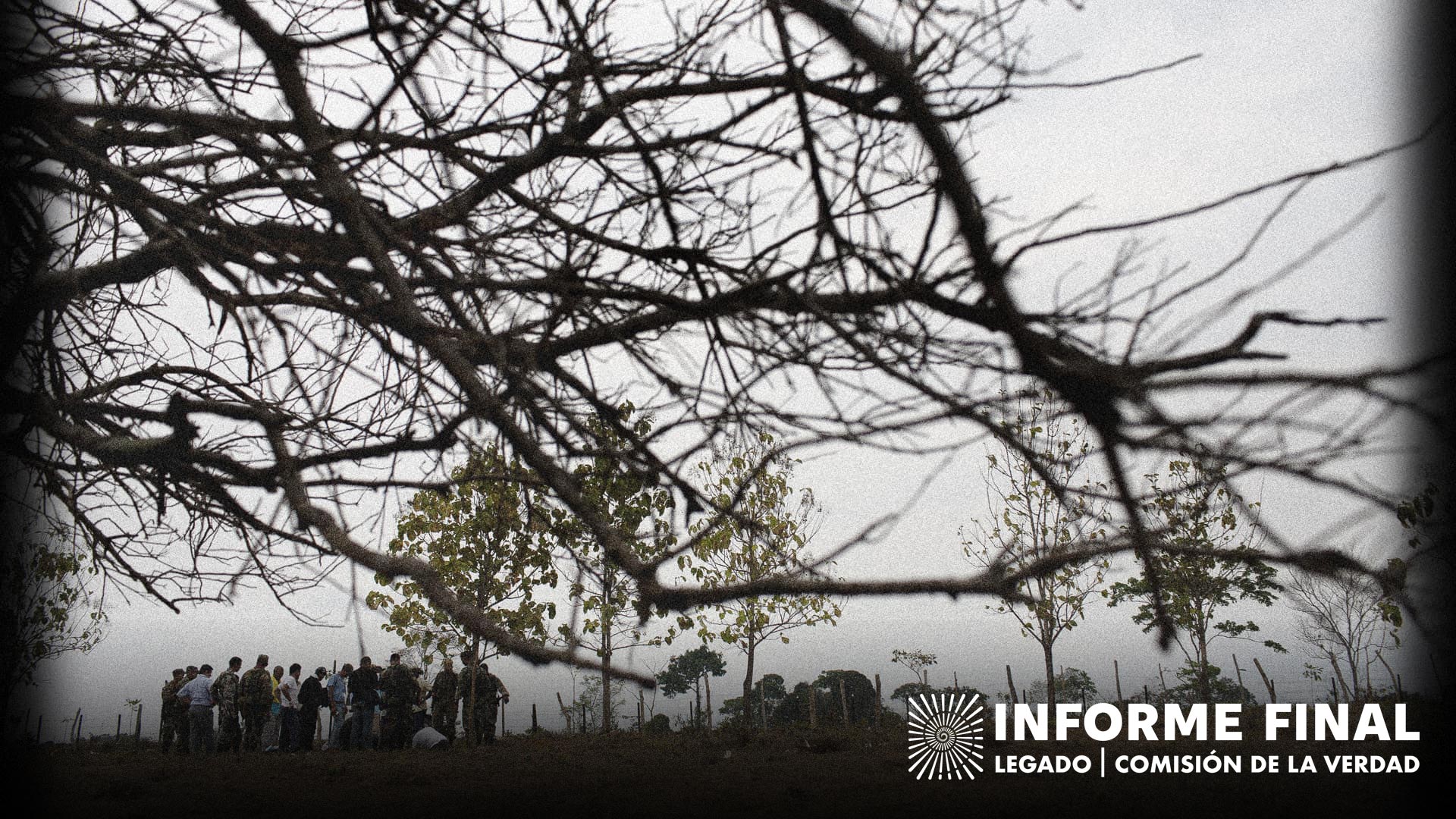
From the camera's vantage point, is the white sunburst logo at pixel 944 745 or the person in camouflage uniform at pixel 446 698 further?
the person in camouflage uniform at pixel 446 698

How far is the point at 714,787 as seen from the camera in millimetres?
5398

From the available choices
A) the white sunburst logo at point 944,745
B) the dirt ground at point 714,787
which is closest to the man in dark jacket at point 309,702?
the dirt ground at point 714,787

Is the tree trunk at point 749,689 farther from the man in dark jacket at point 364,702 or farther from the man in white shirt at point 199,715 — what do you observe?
the man in white shirt at point 199,715

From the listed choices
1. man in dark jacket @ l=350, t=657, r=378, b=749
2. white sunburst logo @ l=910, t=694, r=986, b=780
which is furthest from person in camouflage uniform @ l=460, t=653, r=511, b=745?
white sunburst logo @ l=910, t=694, r=986, b=780

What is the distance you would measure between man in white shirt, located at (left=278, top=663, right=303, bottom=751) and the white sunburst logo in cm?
877

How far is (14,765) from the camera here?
12.4 ft

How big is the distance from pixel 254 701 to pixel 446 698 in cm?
244

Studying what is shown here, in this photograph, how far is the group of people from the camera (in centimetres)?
1055

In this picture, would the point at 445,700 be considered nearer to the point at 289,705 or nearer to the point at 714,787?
the point at 289,705

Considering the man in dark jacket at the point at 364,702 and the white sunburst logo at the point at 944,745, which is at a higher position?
the white sunburst logo at the point at 944,745

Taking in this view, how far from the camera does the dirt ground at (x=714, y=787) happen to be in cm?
446

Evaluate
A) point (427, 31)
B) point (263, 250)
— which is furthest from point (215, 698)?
point (427, 31)

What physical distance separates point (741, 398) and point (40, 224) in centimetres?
305

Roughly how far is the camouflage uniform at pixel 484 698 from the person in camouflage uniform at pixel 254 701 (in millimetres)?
2530
